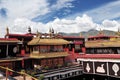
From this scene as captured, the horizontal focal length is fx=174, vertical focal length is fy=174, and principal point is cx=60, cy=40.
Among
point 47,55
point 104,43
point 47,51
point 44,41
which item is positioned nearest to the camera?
point 104,43

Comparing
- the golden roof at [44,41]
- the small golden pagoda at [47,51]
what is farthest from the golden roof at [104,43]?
the golden roof at [44,41]

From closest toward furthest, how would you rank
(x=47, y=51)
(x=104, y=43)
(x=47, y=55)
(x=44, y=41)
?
(x=104, y=43) → (x=47, y=55) → (x=44, y=41) → (x=47, y=51)

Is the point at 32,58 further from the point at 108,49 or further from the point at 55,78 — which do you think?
the point at 108,49

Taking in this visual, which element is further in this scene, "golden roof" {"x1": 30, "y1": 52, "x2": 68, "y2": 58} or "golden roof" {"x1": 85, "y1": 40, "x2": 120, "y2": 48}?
"golden roof" {"x1": 30, "y1": 52, "x2": 68, "y2": 58}

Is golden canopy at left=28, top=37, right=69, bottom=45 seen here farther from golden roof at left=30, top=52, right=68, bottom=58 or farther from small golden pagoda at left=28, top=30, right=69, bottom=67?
golden roof at left=30, top=52, right=68, bottom=58

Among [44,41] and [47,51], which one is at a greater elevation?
[44,41]

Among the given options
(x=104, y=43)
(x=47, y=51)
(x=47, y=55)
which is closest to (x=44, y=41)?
(x=47, y=51)

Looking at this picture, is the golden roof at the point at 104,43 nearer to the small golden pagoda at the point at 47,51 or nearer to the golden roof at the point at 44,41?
the small golden pagoda at the point at 47,51

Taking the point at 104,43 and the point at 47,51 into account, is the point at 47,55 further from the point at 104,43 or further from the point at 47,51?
the point at 104,43

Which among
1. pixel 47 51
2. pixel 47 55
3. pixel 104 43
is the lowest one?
pixel 47 55

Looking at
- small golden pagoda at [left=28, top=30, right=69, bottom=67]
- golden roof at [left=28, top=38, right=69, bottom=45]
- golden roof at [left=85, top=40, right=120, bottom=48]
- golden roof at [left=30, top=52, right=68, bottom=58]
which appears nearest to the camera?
golden roof at [left=85, top=40, right=120, bottom=48]

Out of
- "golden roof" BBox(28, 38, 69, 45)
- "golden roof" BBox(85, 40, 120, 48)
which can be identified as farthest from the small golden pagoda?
"golden roof" BBox(85, 40, 120, 48)

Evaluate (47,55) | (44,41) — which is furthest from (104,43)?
Result: (44,41)

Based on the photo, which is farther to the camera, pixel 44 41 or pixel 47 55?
pixel 44 41
